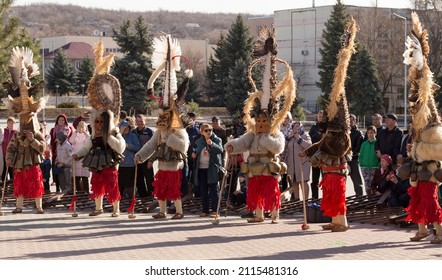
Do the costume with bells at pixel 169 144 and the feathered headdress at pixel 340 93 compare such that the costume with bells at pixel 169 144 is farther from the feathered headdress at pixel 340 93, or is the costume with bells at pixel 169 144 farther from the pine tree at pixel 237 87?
the pine tree at pixel 237 87

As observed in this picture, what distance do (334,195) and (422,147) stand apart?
63.1 inches

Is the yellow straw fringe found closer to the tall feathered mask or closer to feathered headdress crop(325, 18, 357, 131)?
feathered headdress crop(325, 18, 357, 131)

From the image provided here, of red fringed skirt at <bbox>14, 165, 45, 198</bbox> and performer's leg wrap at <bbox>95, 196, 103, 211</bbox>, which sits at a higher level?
red fringed skirt at <bbox>14, 165, 45, 198</bbox>

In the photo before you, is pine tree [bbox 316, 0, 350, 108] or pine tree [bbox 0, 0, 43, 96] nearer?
pine tree [bbox 0, 0, 43, 96]

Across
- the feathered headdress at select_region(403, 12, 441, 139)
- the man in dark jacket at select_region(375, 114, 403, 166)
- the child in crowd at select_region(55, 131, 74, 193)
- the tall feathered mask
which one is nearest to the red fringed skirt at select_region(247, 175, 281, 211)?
the man in dark jacket at select_region(375, 114, 403, 166)

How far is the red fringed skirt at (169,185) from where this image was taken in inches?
613

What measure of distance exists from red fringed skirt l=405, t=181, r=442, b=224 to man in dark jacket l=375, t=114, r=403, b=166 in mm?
3328

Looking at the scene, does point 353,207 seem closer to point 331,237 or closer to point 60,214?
point 331,237

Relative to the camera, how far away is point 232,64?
6519 cm

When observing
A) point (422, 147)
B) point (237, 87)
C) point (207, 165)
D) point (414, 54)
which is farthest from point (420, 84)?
point (237, 87)

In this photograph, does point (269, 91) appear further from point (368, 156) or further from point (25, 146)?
point (25, 146)

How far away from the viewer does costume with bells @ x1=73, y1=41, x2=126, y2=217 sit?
1598 centimetres

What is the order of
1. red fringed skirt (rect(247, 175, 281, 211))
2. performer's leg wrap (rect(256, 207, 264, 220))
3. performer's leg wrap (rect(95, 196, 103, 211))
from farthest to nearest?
performer's leg wrap (rect(95, 196, 103, 211)) < performer's leg wrap (rect(256, 207, 264, 220)) < red fringed skirt (rect(247, 175, 281, 211))

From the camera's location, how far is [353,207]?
51.7 feet
